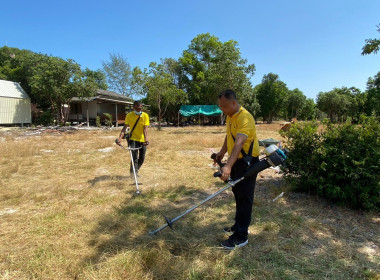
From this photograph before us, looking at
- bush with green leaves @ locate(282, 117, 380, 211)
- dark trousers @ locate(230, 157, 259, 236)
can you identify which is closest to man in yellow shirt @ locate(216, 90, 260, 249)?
dark trousers @ locate(230, 157, 259, 236)

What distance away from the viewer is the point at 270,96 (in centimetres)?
4259

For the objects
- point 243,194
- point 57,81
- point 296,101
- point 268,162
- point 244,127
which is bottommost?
point 243,194

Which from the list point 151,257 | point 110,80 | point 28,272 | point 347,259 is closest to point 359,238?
point 347,259

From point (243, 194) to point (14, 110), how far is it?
26869 mm

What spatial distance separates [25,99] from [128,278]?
27.0 meters

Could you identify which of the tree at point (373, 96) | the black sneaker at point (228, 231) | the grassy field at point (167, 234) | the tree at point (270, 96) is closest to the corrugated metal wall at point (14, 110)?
the grassy field at point (167, 234)

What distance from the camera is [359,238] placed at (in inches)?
116

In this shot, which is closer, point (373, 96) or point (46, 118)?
point (46, 118)

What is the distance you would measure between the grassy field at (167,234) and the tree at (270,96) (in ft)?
131

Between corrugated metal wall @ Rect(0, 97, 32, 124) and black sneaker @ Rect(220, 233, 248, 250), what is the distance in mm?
26175

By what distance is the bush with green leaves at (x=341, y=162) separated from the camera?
3547mm

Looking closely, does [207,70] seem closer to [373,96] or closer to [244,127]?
[373,96]

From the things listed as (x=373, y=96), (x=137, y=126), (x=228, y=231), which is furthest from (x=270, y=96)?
(x=228, y=231)

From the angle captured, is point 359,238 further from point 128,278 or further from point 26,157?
point 26,157
